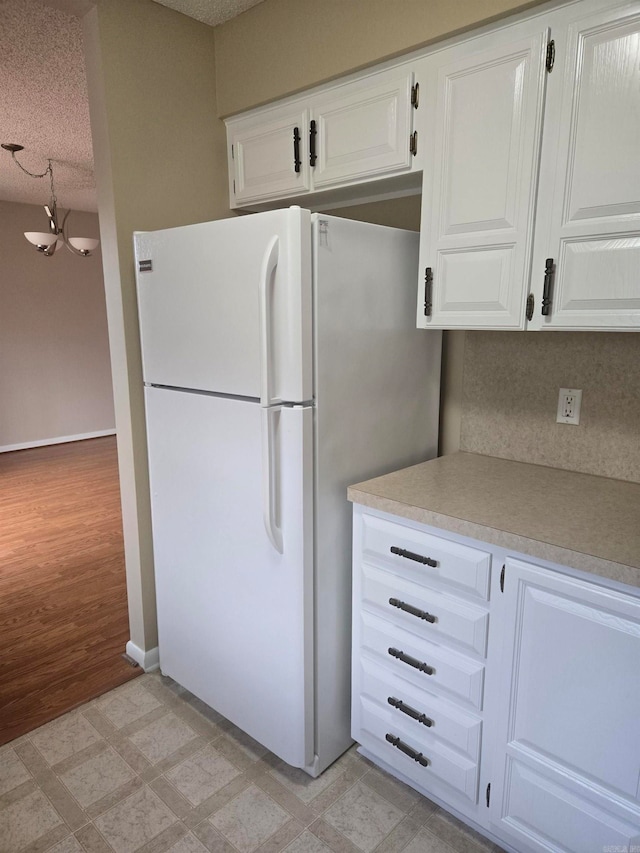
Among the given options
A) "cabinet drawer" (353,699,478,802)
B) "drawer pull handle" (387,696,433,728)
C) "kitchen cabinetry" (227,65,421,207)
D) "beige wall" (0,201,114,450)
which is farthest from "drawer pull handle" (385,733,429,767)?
"beige wall" (0,201,114,450)

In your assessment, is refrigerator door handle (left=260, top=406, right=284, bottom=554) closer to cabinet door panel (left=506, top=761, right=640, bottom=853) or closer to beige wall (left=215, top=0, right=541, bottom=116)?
cabinet door panel (left=506, top=761, right=640, bottom=853)

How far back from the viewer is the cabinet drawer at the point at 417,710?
4.94ft

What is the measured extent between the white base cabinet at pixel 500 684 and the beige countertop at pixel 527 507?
1.9 inches

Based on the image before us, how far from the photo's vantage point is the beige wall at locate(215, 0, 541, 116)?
5.23 ft

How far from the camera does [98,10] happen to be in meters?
1.89

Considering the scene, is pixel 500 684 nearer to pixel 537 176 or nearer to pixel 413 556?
pixel 413 556

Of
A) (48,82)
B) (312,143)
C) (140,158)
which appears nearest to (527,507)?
(312,143)

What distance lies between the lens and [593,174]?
137 centimetres

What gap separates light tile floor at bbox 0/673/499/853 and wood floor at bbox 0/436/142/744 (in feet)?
0.69

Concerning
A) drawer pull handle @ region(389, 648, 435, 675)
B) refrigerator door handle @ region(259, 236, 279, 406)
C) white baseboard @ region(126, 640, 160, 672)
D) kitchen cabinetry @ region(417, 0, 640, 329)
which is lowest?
white baseboard @ region(126, 640, 160, 672)

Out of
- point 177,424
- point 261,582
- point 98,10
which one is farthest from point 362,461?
point 98,10

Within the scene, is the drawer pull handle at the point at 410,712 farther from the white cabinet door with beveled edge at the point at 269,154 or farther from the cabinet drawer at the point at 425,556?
the white cabinet door with beveled edge at the point at 269,154

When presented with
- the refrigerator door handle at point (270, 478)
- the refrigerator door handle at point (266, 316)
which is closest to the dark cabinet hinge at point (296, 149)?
the refrigerator door handle at point (266, 316)

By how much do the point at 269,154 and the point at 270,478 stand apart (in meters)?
1.32
